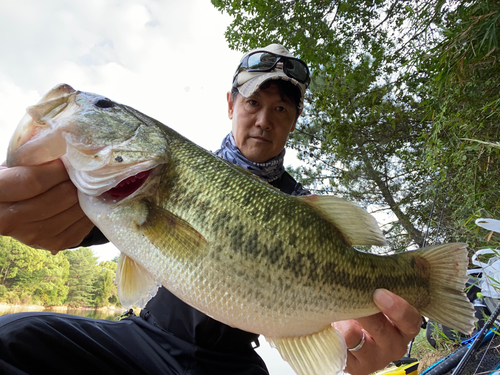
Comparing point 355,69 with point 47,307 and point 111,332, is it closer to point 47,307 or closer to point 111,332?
point 111,332

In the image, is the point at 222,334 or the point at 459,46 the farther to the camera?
the point at 459,46

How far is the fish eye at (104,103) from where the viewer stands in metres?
1.23

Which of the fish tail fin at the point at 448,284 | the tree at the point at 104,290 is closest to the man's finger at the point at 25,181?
the fish tail fin at the point at 448,284

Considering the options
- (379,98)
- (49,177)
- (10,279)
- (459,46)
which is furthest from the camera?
(10,279)

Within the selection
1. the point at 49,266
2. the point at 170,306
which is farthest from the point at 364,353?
the point at 49,266

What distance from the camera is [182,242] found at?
1.09 m

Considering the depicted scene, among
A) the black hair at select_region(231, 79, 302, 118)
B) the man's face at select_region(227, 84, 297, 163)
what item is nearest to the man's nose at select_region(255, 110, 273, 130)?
the man's face at select_region(227, 84, 297, 163)

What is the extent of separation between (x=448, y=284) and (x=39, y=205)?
169 centimetres

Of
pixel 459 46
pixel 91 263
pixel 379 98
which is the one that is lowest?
pixel 91 263

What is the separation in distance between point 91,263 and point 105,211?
114ft

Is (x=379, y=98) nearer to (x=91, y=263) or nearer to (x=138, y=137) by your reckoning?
(x=138, y=137)

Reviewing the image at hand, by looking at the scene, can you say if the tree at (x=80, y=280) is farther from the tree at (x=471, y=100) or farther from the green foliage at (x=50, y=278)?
the tree at (x=471, y=100)

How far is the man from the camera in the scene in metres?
1.08

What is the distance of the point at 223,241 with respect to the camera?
1.10 metres
